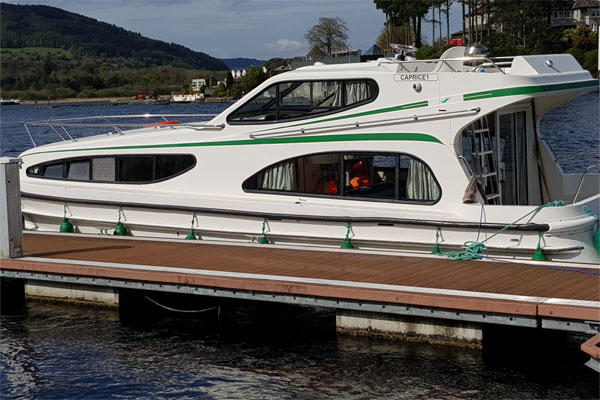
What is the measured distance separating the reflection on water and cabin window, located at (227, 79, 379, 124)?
2.81 metres

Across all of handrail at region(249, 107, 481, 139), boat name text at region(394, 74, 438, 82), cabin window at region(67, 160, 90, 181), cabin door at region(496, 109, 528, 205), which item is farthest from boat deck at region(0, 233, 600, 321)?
boat name text at region(394, 74, 438, 82)

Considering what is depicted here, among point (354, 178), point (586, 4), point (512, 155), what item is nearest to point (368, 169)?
point (354, 178)

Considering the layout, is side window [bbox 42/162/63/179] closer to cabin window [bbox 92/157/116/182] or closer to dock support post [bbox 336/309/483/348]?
cabin window [bbox 92/157/116/182]

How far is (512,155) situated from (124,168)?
570 cm

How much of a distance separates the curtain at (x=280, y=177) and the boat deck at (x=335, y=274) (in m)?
0.87

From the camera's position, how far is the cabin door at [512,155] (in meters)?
11.9

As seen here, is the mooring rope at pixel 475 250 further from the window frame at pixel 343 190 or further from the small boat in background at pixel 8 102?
the small boat in background at pixel 8 102

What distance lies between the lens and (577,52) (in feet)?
253

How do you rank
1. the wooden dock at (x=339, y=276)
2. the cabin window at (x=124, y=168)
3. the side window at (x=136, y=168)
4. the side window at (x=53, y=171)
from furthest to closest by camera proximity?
the side window at (x=53, y=171), the side window at (x=136, y=168), the cabin window at (x=124, y=168), the wooden dock at (x=339, y=276)

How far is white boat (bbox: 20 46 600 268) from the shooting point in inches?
432

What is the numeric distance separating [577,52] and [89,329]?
72.8 m

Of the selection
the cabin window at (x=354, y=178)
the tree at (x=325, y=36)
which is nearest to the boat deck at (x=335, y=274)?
the cabin window at (x=354, y=178)

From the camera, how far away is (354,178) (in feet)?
38.6

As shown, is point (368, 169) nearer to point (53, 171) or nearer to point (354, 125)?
point (354, 125)
